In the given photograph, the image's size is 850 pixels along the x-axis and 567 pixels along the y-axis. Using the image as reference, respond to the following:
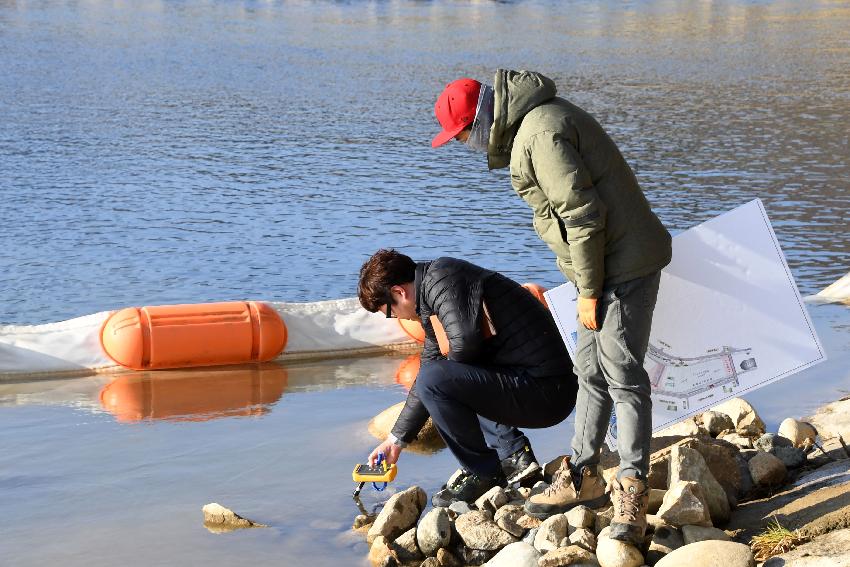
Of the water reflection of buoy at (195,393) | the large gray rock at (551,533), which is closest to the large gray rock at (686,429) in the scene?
the large gray rock at (551,533)

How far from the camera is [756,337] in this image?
4.98 metres

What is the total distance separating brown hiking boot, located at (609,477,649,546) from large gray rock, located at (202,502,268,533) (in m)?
1.77

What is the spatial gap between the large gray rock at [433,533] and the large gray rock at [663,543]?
86cm

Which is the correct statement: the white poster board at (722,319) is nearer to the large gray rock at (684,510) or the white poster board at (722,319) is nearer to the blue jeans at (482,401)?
the blue jeans at (482,401)

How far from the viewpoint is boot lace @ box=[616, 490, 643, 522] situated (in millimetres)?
4211

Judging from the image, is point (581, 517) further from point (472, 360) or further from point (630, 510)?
point (472, 360)

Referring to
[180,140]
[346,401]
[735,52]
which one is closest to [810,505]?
[346,401]

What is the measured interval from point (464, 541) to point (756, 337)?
148 cm

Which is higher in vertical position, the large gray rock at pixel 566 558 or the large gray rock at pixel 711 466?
the large gray rock at pixel 711 466

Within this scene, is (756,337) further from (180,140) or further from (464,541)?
(180,140)

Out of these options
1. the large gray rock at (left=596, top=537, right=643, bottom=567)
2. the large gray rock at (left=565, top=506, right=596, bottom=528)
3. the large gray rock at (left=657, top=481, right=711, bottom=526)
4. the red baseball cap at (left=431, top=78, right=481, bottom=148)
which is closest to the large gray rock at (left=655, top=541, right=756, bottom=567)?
the large gray rock at (left=596, top=537, right=643, bottom=567)

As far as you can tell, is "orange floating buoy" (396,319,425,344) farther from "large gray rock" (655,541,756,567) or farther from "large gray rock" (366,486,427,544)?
"large gray rock" (655,541,756,567)

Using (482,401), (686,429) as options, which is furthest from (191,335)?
(686,429)

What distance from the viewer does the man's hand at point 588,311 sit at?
4.27 meters
